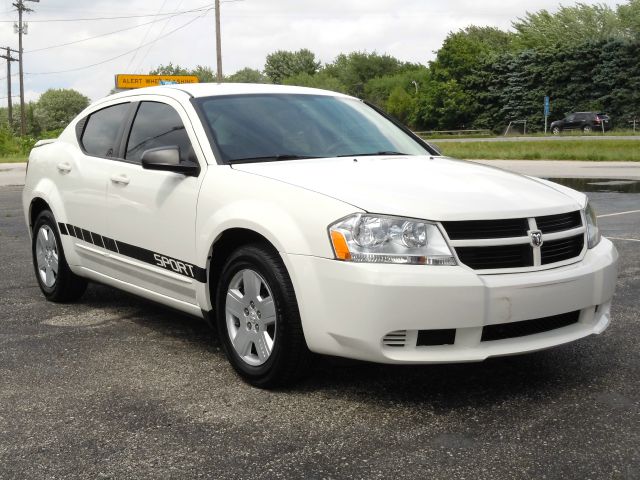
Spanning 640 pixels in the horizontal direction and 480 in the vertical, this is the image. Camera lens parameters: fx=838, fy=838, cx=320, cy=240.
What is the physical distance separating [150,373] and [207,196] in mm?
1005

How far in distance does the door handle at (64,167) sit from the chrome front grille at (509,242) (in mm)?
3223

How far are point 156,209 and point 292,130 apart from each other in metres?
0.91

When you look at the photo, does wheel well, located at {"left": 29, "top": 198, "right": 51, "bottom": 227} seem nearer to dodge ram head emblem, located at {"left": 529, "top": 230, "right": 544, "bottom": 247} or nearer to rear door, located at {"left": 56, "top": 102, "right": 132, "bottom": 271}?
rear door, located at {"left": 56, "top": 102, "right": 132, "bottom": 271}

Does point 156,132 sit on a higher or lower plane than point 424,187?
higher

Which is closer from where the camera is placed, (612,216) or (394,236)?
(394,236)

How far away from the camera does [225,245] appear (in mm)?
4430

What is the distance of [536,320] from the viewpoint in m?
3.89

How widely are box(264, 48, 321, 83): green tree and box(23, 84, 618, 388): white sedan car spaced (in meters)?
125

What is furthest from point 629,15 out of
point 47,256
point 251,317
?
point 251,317

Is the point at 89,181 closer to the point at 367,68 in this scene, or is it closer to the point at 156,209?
the point at 156,209

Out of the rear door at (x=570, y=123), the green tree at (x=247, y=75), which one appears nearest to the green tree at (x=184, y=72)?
the green tree at (x=247, y=75)

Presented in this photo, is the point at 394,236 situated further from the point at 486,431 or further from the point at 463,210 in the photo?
the point at 486,431

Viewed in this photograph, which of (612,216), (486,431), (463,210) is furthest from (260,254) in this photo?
(612,216)

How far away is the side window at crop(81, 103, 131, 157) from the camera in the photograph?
561 centimetres
